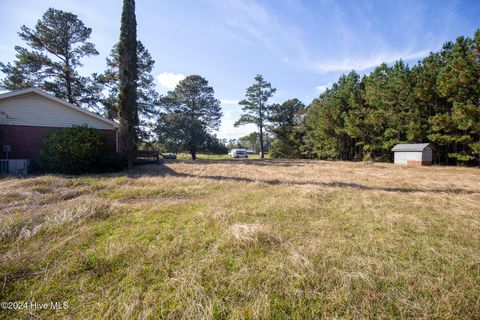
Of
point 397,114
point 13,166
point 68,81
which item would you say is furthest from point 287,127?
point 13,166

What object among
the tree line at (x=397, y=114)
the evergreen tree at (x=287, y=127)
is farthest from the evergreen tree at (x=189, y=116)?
the evergreen tree at (x=287, y=127)

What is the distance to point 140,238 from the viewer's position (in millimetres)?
2908

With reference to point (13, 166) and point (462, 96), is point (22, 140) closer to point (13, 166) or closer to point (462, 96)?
point (13, 166)

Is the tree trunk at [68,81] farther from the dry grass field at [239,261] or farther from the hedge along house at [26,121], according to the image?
the dry grass field at [239,261]

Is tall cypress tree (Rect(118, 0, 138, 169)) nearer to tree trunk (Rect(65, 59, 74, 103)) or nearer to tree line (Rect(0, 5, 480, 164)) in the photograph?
tree line (Rect(0, 5, 480, 164))

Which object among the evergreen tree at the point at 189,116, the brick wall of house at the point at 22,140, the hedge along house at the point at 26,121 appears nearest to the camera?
the hedge along house at the point at 26,121

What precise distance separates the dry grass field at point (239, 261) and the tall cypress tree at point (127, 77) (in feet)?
24.0

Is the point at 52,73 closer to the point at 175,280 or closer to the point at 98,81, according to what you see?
the point at 98,81

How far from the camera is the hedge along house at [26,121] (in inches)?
390

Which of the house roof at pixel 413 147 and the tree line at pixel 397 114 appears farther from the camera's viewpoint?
the house roof at pixel 413 147

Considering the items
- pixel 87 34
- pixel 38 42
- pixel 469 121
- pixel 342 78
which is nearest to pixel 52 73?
pixel 38 42

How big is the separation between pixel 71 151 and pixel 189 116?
68.3ft

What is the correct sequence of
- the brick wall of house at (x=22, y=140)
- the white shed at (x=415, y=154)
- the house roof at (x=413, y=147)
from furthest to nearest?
the house roof at (x=413, y=147) → the white shed at (x=415, y=154) → the brick wall of house at (x=22, y=140)

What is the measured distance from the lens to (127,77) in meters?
11.1
